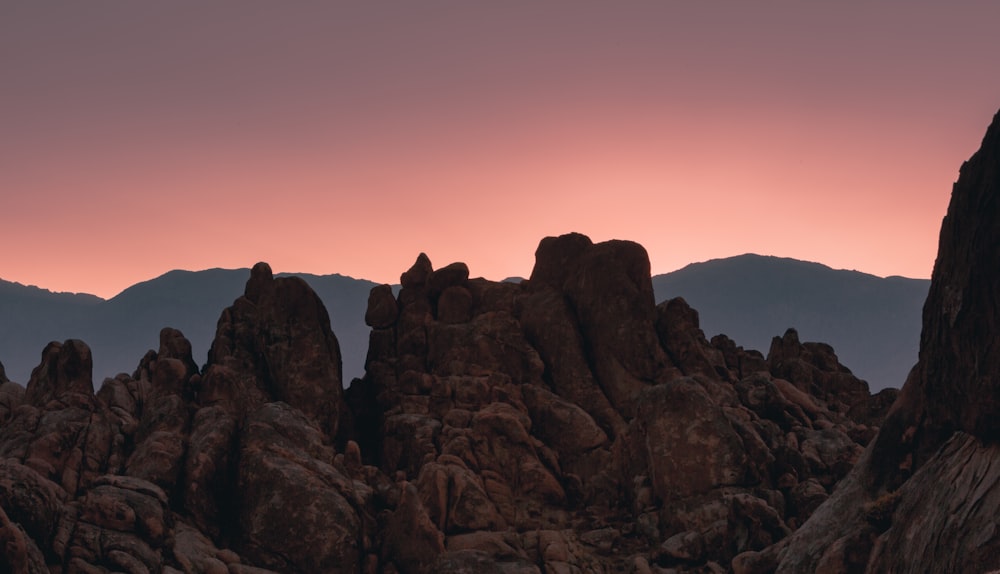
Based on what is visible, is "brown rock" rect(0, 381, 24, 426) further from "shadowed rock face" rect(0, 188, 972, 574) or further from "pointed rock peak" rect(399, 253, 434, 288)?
"pointed rock peak" rect(399, 253, 434, 288)

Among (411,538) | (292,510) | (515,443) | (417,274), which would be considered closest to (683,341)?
(515,443)

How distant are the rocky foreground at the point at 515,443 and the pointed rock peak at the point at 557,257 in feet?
0.77

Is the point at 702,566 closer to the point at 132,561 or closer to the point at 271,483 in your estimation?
the point at 271,483

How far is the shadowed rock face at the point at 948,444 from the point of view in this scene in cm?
2808

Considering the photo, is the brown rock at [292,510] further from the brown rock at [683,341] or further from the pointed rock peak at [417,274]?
the brown rock at [683,341]

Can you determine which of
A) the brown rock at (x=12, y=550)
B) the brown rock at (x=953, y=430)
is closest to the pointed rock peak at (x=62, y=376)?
the brown rock at (x=12, y=550)

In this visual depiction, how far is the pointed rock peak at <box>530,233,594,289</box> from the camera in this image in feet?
261

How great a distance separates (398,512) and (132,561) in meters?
16.0

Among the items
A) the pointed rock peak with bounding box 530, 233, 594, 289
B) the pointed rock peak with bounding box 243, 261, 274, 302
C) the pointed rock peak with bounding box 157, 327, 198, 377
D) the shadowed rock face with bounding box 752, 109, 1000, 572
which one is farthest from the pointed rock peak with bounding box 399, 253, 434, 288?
the shadowed rock face with bounding box 752, 109, 1000, 572

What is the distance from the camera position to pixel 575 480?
62.5 m

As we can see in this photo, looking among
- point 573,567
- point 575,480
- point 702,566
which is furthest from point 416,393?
point 702,566

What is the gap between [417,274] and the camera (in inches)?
3221

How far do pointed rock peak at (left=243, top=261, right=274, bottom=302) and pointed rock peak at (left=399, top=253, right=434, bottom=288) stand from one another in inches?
524

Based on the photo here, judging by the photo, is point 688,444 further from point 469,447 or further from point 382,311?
point 382,311
